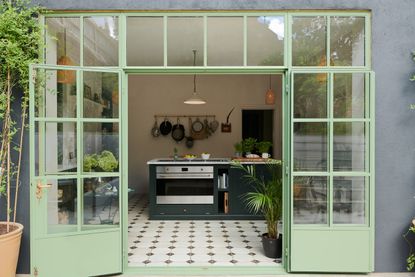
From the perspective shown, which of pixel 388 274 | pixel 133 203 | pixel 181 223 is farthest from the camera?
pixel 133 203

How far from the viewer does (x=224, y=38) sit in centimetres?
343

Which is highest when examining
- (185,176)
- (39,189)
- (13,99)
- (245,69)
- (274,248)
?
(245,69)

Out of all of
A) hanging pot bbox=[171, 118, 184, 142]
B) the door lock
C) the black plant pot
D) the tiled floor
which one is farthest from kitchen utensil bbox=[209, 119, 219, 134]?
the door lock

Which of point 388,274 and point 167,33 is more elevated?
point 167,33

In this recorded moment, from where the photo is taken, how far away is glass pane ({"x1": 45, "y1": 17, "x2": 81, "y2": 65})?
3363mm

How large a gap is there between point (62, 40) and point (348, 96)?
2971 mm

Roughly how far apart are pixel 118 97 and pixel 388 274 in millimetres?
3310

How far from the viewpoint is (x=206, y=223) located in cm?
545

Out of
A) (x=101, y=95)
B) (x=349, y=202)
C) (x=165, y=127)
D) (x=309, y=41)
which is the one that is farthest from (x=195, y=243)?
(x=165, y=127)

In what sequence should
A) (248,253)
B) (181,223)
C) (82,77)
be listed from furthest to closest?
1. (181,223)
2. (248,253)
3. (82,77)

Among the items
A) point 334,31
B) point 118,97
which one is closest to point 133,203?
point 118,97

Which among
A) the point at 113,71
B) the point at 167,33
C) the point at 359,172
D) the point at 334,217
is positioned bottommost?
the point at 334,217

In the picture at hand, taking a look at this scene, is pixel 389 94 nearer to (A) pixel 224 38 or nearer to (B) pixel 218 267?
(A) pixel 224 38

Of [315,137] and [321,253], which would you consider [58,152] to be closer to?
[315,137]
